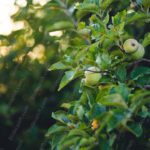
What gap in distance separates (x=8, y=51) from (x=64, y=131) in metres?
1.33

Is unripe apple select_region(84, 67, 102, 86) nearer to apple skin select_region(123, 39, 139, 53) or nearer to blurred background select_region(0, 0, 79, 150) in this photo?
apple skin select_region(123, 39, 139, 53)

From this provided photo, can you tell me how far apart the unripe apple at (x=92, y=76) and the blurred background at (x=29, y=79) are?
989 mm

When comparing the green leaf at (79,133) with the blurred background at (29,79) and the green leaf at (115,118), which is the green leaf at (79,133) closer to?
the green leaf at (115,118)

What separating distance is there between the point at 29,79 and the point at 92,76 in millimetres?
1318

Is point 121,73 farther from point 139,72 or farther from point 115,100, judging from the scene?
point 115,100

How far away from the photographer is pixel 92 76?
146 cm

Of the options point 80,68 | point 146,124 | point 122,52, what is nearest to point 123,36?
point 122,52

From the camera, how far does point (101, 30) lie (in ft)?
4.97

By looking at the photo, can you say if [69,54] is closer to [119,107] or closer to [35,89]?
[119,107]

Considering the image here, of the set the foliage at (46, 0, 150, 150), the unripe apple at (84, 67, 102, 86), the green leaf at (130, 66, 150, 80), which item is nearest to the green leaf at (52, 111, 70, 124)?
the foliage at (46, 0, 150, 150)

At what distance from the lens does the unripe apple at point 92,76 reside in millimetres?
1460

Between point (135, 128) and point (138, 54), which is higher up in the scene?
point (138, 54)

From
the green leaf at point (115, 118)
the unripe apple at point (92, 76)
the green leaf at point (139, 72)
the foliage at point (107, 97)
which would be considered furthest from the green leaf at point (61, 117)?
the green leaf at point (115, 118)

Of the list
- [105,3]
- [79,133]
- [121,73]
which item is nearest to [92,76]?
[121,73]
